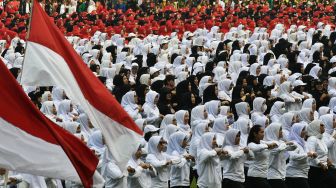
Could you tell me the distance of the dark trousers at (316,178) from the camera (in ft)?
61.2

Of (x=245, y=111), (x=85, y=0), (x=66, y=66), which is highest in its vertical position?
(x=66, y=66)

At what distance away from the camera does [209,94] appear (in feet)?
76.1

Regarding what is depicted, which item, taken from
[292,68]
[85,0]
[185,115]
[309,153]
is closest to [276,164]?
[309,153]

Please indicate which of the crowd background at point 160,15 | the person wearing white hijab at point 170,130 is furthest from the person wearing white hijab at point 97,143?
the crowd background at point 160,15

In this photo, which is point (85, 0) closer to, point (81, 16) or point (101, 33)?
point (81, 16)

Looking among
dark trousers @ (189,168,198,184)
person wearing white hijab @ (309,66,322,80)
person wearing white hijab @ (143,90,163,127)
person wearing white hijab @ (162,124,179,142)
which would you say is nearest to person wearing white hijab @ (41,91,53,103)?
person wearing white hijab @ (143,90,163,127)

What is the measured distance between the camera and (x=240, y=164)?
17531 millimetres

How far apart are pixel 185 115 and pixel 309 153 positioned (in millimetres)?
2366

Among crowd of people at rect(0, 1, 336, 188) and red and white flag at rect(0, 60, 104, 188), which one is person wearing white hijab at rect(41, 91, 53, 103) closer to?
crowd of people at rect(0, 1, 336, 188)

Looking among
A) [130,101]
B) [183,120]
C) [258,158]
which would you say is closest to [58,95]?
[130,101]

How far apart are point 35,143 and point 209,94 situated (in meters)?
12.6

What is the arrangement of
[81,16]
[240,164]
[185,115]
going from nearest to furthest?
[240,164] → [185,115] → [81,16]

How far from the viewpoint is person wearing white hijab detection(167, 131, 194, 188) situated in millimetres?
17562

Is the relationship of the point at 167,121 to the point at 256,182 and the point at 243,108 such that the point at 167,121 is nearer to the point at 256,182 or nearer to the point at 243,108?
the point at 256,182
